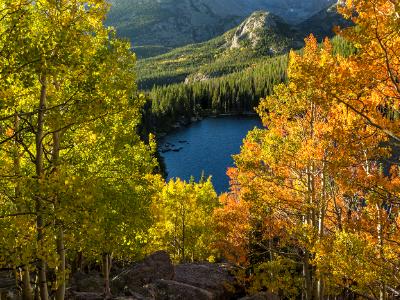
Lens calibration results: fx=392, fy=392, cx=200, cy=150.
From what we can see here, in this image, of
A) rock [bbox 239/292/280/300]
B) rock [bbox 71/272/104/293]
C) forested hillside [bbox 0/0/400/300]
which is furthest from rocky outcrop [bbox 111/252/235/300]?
rock [bbox 239/292/280/300]

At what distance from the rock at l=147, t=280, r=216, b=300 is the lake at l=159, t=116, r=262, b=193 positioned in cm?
4685

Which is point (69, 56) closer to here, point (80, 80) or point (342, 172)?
point (80, 80)

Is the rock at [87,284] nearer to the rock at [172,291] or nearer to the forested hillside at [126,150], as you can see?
the forested hillside at [126,150]

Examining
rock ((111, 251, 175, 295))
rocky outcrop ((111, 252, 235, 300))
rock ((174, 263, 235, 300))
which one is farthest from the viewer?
rock ((174, 263, 235, 300))

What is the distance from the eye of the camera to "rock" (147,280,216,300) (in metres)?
20.5

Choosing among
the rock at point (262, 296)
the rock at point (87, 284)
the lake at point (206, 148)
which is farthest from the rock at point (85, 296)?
the lake at point (206, 148)

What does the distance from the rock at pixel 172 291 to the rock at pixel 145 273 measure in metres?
1.56

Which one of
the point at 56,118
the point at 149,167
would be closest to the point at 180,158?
the point at 149,167

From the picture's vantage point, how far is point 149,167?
1680 centimetres

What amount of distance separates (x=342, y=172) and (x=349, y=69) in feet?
12.3

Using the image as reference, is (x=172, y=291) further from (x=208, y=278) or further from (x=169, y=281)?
(x=208, y=278)

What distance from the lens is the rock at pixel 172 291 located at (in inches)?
806

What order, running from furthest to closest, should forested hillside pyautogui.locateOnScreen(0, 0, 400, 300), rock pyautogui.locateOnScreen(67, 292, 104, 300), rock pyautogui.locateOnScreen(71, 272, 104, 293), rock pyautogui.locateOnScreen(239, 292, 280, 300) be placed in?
rock pyautogui.locateOnScreen(239, 292, 280, 300)
rock pyautogui.locateOnScreen(71, 272, 104, 293)
rock pyautogui.locateOnScreen(67, 292, 104, 300)
forested hillside pyautogui.locateOnScreen(0, 0, 400, 300)

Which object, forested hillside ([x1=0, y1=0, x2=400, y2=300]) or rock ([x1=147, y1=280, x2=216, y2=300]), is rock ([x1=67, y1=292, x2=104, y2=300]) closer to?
forested hillside ([x1=0, y1=0, x2=400, y2=300])
